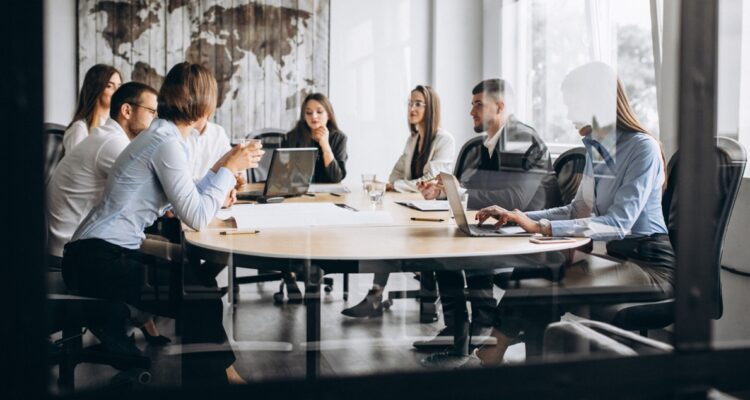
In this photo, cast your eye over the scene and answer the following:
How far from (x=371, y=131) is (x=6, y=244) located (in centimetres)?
592

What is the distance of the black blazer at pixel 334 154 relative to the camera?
4184 mm

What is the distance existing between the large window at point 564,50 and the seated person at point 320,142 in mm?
1331

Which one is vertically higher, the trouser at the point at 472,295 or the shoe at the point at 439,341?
the trouser at the point at 472,295

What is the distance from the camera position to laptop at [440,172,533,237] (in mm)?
2227

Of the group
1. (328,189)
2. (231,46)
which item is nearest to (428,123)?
(328,189)

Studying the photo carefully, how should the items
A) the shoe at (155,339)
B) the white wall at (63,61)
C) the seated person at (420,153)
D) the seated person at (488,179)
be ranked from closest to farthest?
the seated person at (488,179), the shoe at (155,339), the seated person at (420,153), the white wall at (63,61)

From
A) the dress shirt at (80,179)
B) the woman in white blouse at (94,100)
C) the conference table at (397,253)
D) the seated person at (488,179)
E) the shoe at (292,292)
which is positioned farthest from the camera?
the shoe at (292,292)

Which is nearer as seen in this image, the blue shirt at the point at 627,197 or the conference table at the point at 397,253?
the conference table at the point at 397,253

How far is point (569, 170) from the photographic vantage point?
3078 mm

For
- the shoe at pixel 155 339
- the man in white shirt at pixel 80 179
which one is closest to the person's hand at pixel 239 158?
the man in white shirt at pixel 80 179

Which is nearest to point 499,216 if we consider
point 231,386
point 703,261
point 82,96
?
point 703,261

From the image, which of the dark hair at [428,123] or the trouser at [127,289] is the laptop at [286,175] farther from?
the dark hair at [428,123]

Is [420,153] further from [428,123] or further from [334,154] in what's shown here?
[334,154]

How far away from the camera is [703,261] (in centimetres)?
94
